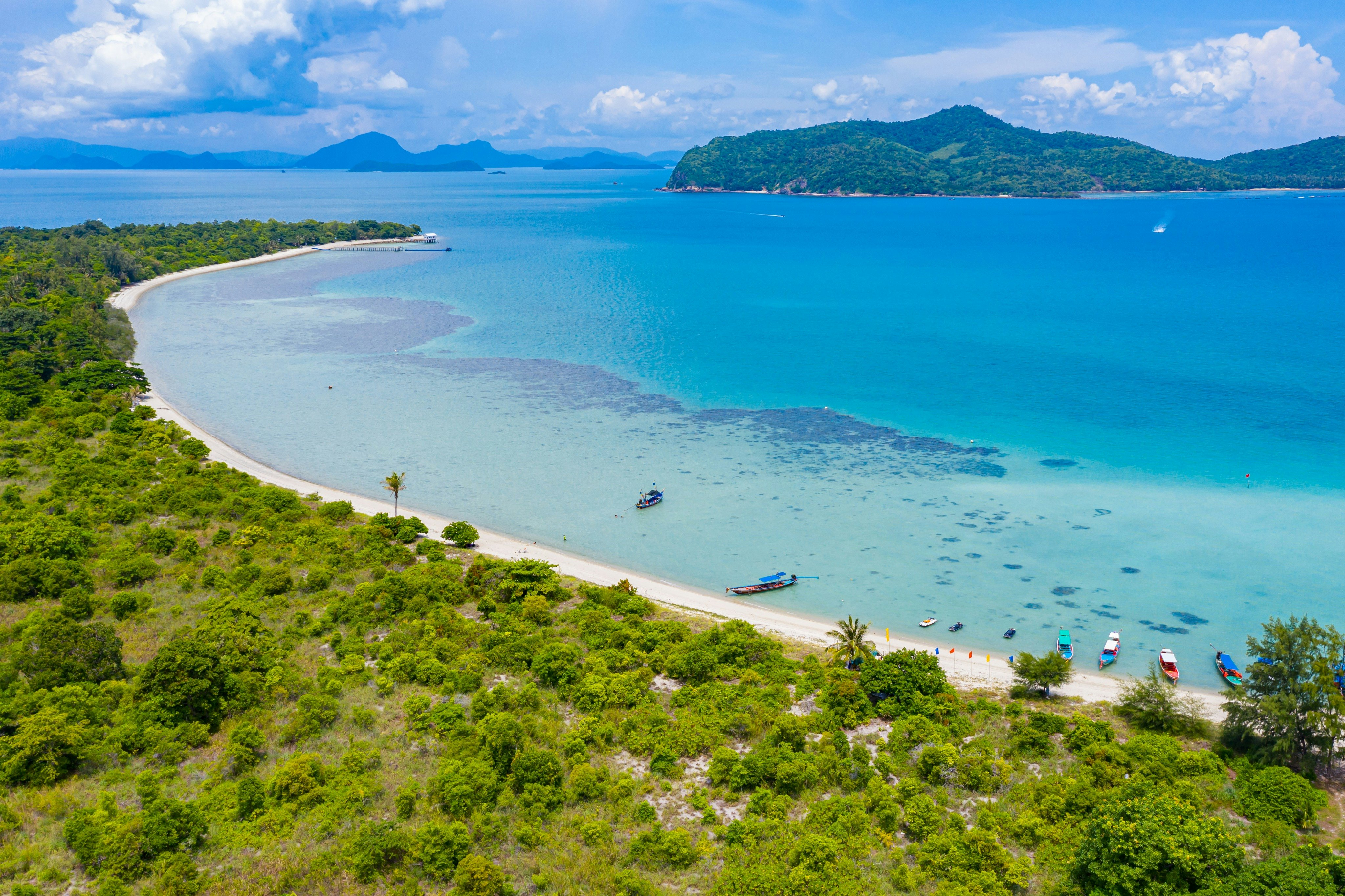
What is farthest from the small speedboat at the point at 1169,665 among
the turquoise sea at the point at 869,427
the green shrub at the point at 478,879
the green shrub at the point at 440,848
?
the green shrub at the point at 440,848

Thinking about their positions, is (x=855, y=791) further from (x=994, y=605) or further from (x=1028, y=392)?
(x=1028, y=392)

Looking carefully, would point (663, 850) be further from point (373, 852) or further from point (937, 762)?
point (937, 762)

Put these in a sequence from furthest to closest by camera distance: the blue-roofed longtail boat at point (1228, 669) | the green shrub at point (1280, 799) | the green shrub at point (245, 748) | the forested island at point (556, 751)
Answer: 1. the blue-roofed longtail boat at point (1228, 669)
2. the green shrub at point (245, 748)
3. the green shrub at point (1280, 799)
4. the forested island at point (556, 751)

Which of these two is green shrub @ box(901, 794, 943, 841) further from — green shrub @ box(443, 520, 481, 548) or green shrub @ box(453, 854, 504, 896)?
green shrub @ box(443, 520, 481, 548)

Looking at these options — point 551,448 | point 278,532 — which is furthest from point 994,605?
point 278,532

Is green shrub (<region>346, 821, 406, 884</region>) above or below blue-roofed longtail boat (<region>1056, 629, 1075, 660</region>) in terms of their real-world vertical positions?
above

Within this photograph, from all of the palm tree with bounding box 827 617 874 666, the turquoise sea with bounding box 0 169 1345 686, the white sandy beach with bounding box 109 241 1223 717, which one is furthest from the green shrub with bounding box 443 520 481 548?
the palm tree with bounding box 827 617 874 666

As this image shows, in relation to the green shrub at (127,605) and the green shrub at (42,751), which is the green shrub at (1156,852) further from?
the green shrub at (127,605)
